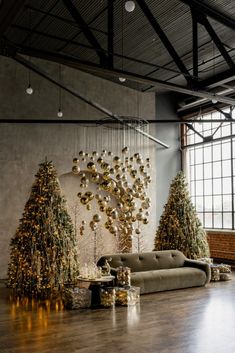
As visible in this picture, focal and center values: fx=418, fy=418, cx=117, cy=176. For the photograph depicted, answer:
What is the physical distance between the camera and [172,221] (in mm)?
11742

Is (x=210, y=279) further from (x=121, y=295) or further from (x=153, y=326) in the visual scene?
(x=153, y=326)

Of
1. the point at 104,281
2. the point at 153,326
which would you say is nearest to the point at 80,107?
the point at 104,281

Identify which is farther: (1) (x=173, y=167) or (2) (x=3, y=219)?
(1) (x=173, y=167)

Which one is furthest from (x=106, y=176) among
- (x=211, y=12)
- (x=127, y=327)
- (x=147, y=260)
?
(x=211, y=12)

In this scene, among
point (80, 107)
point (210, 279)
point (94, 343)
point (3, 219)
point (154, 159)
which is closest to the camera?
point (94, 343)

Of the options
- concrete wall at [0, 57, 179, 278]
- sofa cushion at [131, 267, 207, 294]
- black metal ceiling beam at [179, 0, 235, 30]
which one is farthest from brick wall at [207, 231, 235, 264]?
black metal ceiling beam at [179, 0, 235, 30]

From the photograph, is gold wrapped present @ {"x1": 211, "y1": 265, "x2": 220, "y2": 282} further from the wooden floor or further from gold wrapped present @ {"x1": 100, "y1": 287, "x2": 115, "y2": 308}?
gold wrapped present @ {"x1": 100, "y1": 287, "x2": 115, "y2": 308}

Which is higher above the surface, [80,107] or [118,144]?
[80,107]

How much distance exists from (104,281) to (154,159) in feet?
24.7

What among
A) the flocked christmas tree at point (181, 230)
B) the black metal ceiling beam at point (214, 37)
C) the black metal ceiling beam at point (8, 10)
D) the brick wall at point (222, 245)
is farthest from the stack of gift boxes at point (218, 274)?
the black metal ceiling beam at point (8, 10)

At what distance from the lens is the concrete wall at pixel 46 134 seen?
1170 cm

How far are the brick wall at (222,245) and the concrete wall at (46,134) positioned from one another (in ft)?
6.52

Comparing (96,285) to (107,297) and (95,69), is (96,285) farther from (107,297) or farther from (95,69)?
(95,69)

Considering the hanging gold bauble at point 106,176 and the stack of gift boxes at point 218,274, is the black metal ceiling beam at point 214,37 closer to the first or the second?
the hanging gold bauble at point 106,176
